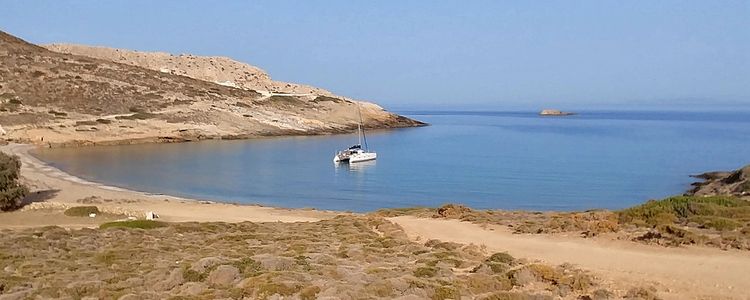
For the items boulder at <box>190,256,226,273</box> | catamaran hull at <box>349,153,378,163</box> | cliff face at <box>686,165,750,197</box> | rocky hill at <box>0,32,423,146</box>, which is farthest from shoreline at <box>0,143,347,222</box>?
rocky hill at <box>0,32,423,146</box>

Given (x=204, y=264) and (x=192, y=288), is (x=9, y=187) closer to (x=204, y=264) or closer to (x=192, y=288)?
(x=204, y=264)

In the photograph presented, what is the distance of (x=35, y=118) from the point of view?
71.9m

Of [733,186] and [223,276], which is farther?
[733,186]

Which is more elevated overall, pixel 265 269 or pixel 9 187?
pixel 265 269

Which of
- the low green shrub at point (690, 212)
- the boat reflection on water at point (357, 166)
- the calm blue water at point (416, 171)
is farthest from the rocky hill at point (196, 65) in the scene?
the low green shrub at point (690, 212)

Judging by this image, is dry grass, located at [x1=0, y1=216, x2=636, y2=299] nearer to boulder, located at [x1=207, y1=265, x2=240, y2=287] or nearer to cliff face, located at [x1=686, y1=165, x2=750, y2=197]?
boulder, located at [x1=207, y1=265, x2=240, y2=287]

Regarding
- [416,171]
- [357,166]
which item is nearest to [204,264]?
[416,171]

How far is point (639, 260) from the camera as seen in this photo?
13.0 metres

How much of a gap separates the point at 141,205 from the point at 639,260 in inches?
882

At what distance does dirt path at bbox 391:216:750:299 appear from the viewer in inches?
420

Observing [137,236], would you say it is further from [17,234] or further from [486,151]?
[486,151]

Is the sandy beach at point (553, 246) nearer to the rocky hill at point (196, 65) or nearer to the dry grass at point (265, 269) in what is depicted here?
the dry grass at point (265, 269)

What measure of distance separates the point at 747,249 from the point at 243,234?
40.2ft

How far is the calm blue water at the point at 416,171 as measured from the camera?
3831cm
